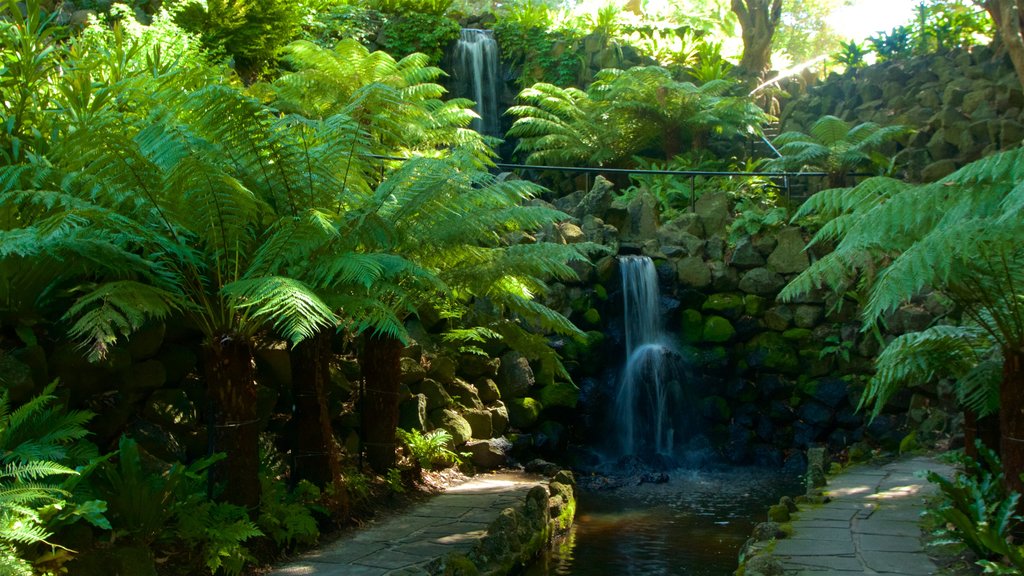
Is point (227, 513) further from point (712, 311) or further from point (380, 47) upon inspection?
point (380, 47)

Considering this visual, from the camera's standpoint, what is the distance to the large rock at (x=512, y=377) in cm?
898

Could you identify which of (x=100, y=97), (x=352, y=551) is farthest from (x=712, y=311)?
(x=100, y=97)

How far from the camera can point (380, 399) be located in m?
6.28

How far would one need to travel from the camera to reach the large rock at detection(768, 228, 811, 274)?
10.6m

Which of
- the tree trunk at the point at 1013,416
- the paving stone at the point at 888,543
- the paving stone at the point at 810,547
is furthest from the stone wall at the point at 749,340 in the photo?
the tree trunk at the point at 1013,416

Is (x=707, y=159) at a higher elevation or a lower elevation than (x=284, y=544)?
higher

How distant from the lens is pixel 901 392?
9.80 meters

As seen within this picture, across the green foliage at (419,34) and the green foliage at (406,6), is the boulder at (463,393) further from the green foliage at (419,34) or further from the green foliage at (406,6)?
the green foliage at (406,6)

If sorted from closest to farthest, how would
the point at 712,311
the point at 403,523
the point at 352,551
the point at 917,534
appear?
1. the point at 352,551
2. the point at 917,534
3. the point at 403,523
4. the point at 712,311

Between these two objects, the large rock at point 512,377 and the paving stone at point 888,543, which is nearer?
the paving stone at point 888,543

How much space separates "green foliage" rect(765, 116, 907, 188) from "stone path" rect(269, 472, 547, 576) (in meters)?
6.55

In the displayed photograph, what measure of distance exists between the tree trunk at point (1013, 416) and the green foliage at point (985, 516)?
13 cm

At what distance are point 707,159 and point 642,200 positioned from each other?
232cm

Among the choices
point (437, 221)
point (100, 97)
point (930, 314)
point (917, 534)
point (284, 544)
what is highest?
point (100, 97)
